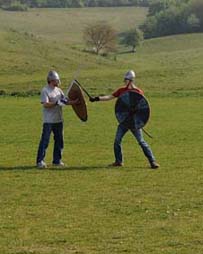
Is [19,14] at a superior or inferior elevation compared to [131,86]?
inferior

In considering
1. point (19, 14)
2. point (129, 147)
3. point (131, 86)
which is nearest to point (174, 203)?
point (131, 86)

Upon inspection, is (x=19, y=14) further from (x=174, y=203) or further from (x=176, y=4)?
(x=174, y=203)

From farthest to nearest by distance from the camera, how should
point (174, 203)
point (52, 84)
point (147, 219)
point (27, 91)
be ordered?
1. point (27, 91)
2. point (52, 84)
3. point (174, 203)
4. point (147, 219)

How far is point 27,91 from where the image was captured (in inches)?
2063

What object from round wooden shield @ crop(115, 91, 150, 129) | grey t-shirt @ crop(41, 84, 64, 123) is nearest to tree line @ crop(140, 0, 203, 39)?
round wooden shield @ crop(115, 91, 150, 129)

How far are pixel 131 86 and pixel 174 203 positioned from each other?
15.6 feet

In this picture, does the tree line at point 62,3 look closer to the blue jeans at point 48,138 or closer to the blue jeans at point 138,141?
the blue jeans at point 48,138

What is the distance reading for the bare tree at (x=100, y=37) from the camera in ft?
385

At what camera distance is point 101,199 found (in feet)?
44.5

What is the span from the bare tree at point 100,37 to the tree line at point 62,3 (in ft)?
91.9

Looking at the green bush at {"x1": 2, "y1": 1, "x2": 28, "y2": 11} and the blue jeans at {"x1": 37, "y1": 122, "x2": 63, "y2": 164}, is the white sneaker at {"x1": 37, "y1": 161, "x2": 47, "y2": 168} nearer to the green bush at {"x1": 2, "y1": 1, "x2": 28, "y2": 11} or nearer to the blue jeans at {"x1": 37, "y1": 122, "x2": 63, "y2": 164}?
the blue jeans at {"x1": 37, "y1": 122, "x2": 63, "y2": 164}

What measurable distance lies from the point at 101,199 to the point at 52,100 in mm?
4153

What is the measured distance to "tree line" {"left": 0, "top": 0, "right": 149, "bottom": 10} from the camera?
151150 millimetres

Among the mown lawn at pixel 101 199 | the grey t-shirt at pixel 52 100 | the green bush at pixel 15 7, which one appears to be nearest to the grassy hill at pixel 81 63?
the green bush at pixel 15 7
